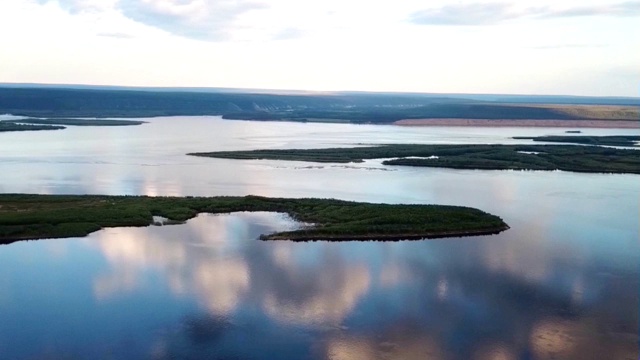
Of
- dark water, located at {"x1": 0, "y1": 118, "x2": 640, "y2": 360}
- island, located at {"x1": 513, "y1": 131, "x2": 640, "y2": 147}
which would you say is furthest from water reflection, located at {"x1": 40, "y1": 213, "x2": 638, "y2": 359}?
island, located at {"x1": 513, "y1": 131, "x2": 640, "y2": 147}

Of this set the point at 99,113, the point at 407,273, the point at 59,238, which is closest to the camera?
the point at 407,273

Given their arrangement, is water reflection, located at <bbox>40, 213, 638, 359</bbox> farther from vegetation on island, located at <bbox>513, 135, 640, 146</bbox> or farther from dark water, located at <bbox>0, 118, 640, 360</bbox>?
vegetation on island, located at <bbox>513, 135, 640, 146</bbox>

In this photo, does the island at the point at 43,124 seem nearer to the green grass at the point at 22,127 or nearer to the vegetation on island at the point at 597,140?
the green grass at the point at 22,127

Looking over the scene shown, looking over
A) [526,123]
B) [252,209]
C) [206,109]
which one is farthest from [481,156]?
[206,109]

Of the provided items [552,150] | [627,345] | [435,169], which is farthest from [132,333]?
[552,150]

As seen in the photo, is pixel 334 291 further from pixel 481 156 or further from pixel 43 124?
pixel 43 124

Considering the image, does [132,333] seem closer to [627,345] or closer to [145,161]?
[627,345]
